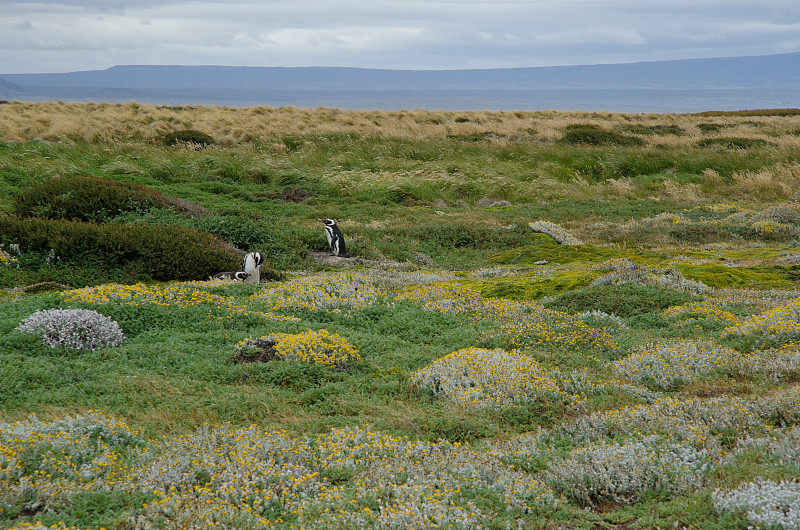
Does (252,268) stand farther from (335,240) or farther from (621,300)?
(621,300)

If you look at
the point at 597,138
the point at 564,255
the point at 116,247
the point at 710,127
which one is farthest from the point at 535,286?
the point at 710,127

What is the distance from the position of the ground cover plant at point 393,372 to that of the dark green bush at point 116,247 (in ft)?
0.14

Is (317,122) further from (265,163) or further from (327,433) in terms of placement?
(327,433)

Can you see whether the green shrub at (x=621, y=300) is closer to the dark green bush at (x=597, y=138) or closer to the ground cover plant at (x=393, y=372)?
the ground cover plant at (x=393, y=372)

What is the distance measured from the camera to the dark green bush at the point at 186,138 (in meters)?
29.4

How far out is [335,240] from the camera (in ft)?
47.3

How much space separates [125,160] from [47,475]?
22.4 metres

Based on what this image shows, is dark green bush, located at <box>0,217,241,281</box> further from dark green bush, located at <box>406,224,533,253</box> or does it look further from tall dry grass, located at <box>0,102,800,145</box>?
tall dry grass, located at <box>0,102,800,145</box>

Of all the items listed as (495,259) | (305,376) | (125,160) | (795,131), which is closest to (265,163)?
(125,160)

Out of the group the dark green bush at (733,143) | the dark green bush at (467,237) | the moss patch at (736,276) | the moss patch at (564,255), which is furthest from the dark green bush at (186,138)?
the dark green bush at (733,143)

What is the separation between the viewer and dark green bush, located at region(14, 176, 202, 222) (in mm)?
14412

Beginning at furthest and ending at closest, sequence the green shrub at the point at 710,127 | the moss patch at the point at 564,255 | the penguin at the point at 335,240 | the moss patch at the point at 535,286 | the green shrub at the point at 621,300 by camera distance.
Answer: the green shrub at the point at 710,127
the penguin at the point at 335,240
the moss patch at the point at 564,255
the moss patch at the point at 535,286
the green shrub at the point at 621,300

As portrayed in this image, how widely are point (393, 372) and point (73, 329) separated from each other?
160 inches

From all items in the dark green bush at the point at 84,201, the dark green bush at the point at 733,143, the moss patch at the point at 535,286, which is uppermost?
the dark green bush at the point at 733,143
